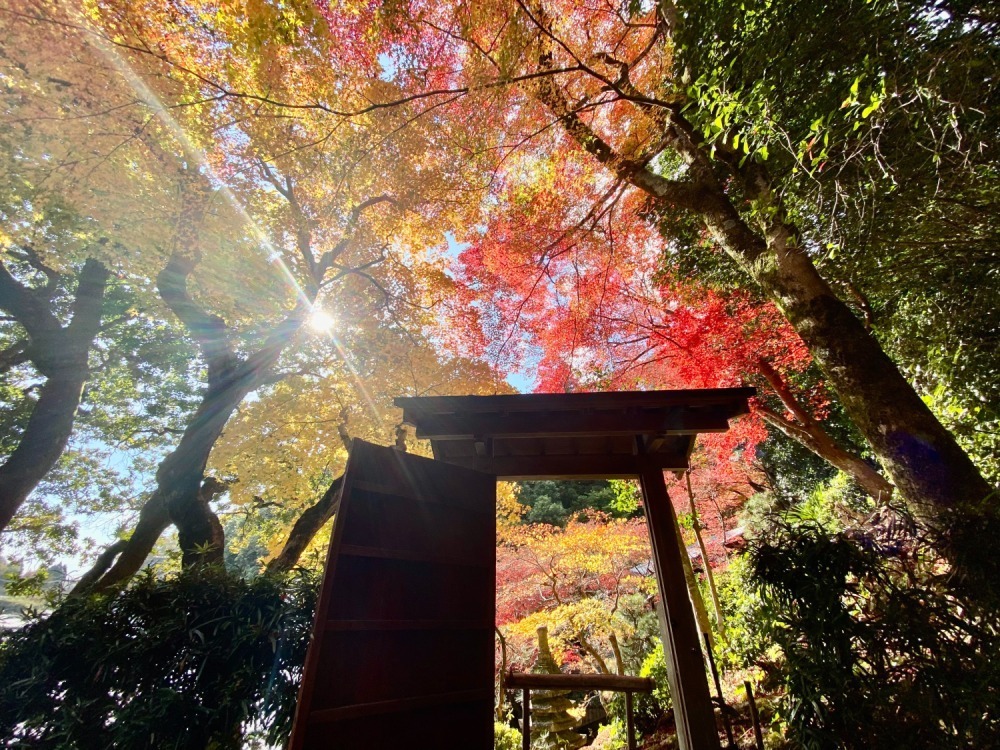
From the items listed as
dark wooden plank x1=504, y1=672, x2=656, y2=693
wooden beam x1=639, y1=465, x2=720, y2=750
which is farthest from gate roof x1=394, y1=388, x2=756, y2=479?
dark wooden plank x1=504, y1=672, x2=656, y2=693

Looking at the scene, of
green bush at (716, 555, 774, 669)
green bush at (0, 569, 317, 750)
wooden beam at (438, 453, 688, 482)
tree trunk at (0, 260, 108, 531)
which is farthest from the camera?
tree trunk at (0, 260, 108, 531)

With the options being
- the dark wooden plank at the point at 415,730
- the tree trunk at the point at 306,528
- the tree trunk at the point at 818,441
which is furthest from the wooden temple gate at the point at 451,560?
the tree trunk at the point at 818,441

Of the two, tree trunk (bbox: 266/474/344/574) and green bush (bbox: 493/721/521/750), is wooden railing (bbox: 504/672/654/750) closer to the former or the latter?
green bush (bbox: 493/721/521/750)

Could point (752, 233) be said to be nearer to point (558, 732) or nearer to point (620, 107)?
point (620, 107)

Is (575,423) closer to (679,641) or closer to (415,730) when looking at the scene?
(679,641)

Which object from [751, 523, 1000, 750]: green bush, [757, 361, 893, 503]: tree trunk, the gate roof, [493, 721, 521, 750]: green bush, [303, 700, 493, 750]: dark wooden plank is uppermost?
[757, 361, 893, 503]: tree trunk

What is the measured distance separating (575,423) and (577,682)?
3.00 meters

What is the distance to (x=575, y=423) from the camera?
9.77 ft

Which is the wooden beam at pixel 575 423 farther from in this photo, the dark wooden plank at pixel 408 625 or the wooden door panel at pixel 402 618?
the dark wooden plank at pixel 408 625

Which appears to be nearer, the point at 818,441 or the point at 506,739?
the point at 506,739

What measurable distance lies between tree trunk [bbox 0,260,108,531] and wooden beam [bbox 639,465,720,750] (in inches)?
275

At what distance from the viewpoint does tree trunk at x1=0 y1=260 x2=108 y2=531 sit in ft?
14.1

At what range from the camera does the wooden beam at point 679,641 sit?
2.36 m

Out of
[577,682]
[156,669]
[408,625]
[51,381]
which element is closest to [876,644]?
[408,625]
